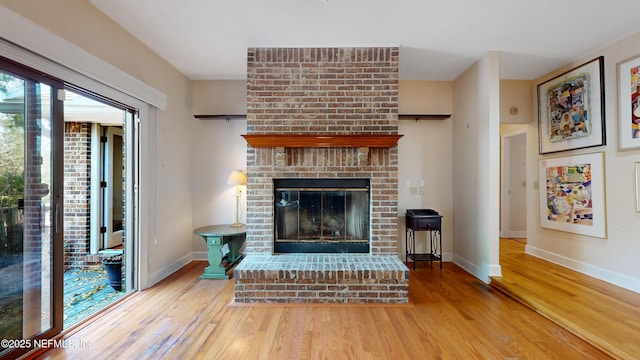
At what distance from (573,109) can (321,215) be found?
344 cm

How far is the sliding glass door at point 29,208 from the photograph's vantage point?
173cm

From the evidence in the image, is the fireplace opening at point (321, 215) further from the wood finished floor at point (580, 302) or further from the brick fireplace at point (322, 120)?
the wood finished floor at point (580, 302)

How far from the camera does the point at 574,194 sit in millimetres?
3312

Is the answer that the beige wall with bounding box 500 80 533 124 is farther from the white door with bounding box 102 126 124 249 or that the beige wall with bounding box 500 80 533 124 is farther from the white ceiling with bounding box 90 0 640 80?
the white door with bounding box 102 126 124 249

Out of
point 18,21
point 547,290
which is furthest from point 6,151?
point 547,290

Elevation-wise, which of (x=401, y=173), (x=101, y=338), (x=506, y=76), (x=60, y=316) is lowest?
(x=101, y=338)

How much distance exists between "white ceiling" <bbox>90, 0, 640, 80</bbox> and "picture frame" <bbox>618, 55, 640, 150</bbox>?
13.7 inches

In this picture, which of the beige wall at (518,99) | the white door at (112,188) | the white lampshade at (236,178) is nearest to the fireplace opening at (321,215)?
the white lampshade at (236,178)

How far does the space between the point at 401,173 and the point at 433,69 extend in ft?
4.87

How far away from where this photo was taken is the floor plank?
185cm

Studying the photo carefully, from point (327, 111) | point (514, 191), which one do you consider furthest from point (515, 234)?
point (327, 111)

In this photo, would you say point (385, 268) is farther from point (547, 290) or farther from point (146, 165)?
point (146, 165)

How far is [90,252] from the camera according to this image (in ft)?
12.3

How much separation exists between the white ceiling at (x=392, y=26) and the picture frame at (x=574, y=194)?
132 cm
